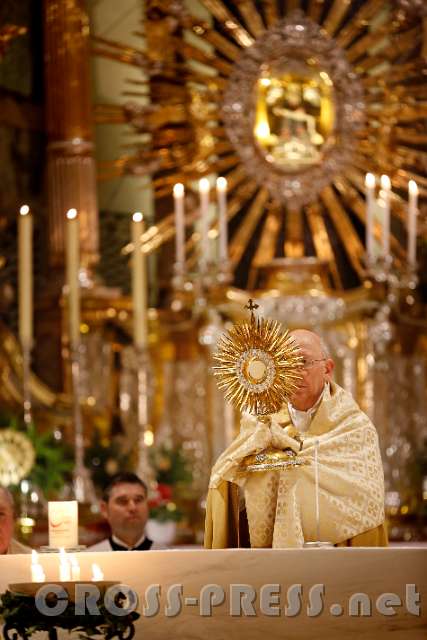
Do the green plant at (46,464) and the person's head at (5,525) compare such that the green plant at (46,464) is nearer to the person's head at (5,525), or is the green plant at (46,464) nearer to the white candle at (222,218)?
the white candle at (222,218)

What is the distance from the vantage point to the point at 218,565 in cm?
300

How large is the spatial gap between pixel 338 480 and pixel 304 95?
12.5ft

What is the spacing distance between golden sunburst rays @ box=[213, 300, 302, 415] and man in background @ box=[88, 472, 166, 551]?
1.31 meters

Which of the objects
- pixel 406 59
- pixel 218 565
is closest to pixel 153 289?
pixel 406 59

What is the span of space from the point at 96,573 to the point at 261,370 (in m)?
0.72

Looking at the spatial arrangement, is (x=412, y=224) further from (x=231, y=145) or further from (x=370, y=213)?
(x=231, y=145)

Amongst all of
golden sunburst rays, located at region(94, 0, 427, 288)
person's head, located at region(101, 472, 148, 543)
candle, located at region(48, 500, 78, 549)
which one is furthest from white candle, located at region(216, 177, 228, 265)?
candle, located at region(48, 500, 78, 549)

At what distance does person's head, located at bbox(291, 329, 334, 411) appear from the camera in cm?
367

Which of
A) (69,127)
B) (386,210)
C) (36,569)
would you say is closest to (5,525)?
(36,569)

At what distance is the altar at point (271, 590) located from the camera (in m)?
2.97

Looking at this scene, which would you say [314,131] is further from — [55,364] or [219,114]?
[55,364]

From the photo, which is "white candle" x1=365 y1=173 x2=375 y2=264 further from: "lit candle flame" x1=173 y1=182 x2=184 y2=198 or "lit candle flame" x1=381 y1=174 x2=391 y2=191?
"lit candle flame" x1=173 y1=182 x2=184 y2=198

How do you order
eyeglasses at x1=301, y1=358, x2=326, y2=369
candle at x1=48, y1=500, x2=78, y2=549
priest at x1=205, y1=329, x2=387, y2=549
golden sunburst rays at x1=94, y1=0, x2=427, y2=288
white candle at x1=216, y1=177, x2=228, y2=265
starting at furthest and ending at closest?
golden sunburst rays at x1=94, y1=0, x2=427, y2=288 → white candle at x1=216, y1=177, x2=228, y2=265 → eyeglasses at x1=301, y1=358, x2=326, y2=369 → priest at x1=205, y1=329, x2=387, y2=549 → candle at x1=48, y1=500, x2=78, y2=549

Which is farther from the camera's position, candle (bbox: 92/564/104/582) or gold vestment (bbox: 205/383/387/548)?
gold vestment (bbox: 205/383/387/548)
